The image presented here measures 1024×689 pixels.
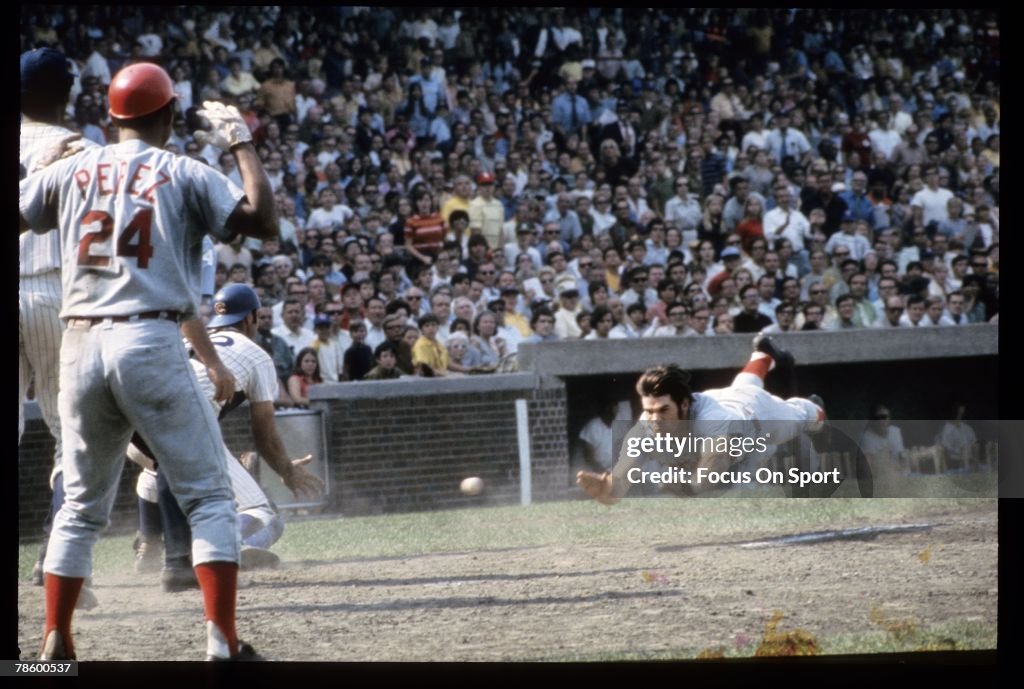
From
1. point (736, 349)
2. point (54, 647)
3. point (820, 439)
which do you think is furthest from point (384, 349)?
point (54, 647)

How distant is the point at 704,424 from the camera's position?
5488 mm

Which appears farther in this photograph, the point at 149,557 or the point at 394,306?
the point at 394,306

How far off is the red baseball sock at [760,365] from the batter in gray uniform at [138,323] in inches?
155

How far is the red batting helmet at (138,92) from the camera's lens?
4.14 meters

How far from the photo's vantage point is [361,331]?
8344 millimetres

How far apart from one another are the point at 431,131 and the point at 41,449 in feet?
11.6

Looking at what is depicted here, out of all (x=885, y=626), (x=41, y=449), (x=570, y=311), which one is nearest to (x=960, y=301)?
(x=570, y=311)

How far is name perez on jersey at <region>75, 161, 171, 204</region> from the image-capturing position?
4062 mm

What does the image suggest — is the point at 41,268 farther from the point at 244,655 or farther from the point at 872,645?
the point at 872,645

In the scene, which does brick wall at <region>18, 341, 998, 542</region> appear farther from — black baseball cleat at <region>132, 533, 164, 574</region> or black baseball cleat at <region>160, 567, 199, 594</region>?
black baseball cleat at <region>160, 567, 199, 594</region>

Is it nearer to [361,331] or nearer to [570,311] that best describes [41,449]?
[361,331]

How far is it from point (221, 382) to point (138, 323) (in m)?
0.39

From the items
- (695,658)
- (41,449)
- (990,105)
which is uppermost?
(990,105)

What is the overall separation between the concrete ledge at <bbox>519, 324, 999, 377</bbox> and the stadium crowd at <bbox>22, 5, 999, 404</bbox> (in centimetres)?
13
